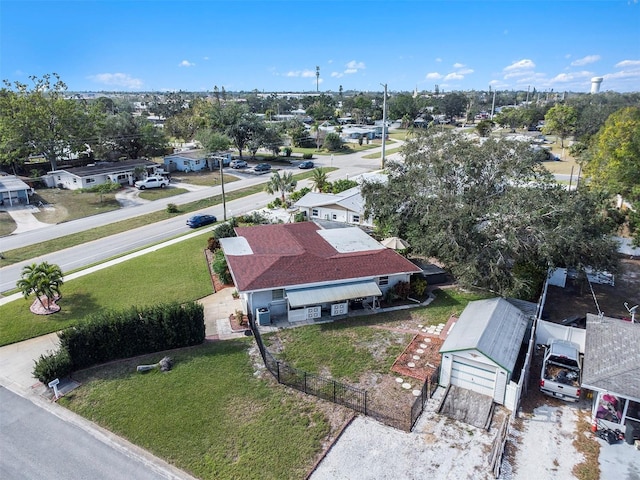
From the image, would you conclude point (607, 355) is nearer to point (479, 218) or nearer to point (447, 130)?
point (479, 218)

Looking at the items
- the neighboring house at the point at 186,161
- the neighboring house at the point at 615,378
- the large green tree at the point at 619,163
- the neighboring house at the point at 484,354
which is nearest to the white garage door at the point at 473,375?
the neighboring house at the point at 484,354

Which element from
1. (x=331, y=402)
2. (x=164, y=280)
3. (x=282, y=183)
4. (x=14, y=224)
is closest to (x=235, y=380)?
(x=331, y=402)

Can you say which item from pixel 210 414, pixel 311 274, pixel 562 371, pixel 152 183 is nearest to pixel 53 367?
pixel 210 414

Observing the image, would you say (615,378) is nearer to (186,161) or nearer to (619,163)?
(619,163)

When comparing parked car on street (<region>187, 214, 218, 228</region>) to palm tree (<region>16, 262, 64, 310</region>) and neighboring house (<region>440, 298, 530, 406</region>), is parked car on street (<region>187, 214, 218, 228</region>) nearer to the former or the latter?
palm tree (<region>16, 262, 64, 310</region>)

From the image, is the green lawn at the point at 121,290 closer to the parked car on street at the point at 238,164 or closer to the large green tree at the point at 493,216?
the large green tree at the point at 493,216

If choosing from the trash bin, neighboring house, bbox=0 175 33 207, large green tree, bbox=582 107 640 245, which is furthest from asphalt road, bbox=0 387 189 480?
neighboring house, bbox=0 175 33 207
